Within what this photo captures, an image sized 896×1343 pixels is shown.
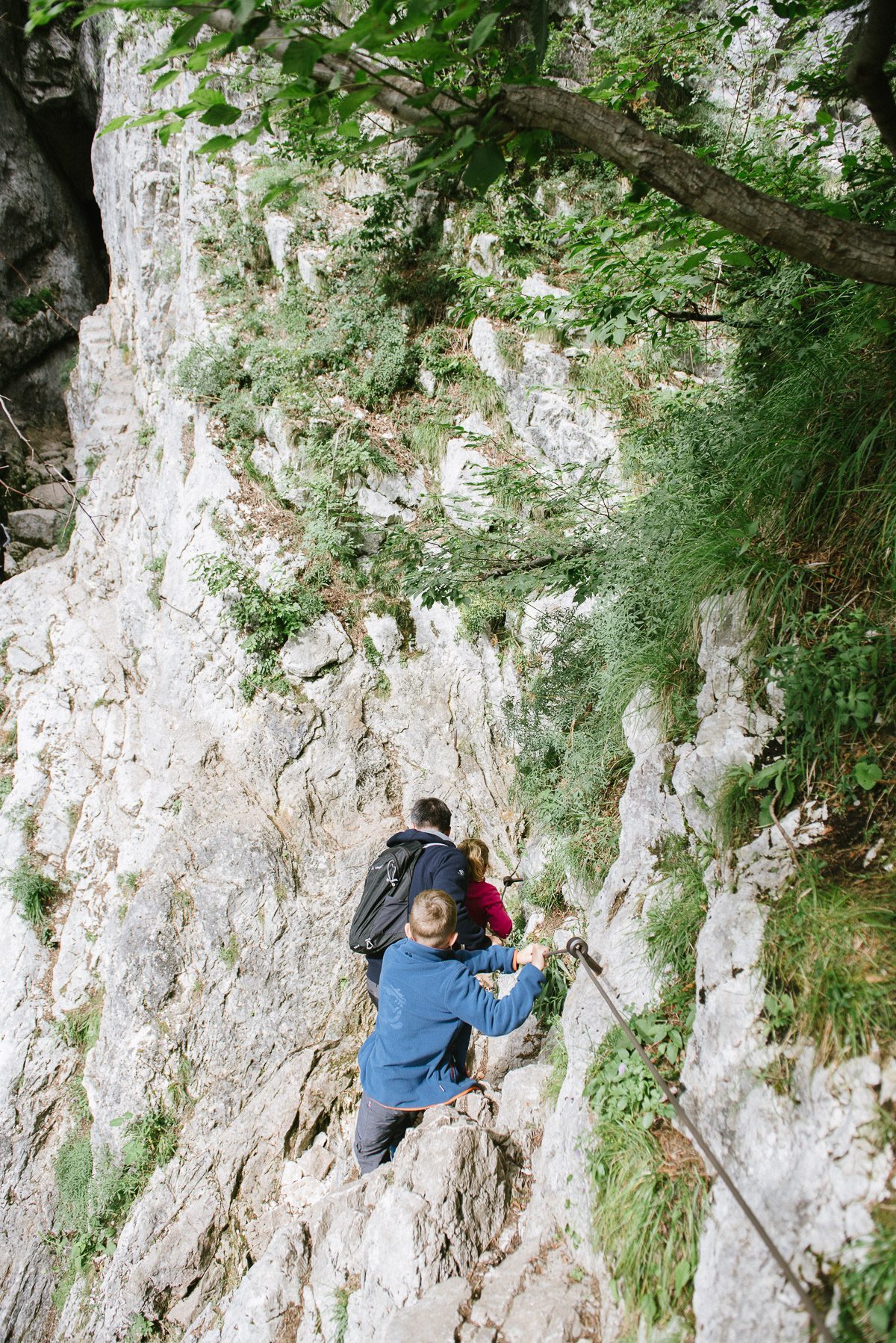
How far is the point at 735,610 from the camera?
368 centimetres

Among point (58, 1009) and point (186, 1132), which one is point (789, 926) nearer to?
point (186, 1132)

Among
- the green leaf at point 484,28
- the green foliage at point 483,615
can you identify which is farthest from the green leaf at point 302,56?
the green foliage at point 483,615

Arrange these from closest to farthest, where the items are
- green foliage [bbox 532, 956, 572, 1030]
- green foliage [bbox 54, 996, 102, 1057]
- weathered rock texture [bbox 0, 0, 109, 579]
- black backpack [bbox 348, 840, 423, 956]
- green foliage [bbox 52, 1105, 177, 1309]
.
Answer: green foliage [bbox 532, 956, 572, 1030], black backpack [bbox 348, 840, 423, 956], green foliage [bbox 52, 1105, 177, 1309], green foliage [bbox 54, 996, 102, 1057], weathered rock texture [bbox 0, 0, 109, 579]

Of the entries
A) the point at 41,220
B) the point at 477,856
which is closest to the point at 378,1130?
the point at 477,856

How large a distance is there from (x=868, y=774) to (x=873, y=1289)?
166cm

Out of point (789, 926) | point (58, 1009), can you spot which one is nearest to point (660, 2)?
point (789, 926)

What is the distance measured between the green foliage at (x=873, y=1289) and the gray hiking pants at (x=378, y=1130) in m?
2.58

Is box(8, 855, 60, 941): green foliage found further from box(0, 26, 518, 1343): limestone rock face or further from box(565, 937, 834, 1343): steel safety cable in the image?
box(565, 937, 834, 1343): steel safety cable

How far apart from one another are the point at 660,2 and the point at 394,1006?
1113cm

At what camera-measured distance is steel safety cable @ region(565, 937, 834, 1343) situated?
202cm

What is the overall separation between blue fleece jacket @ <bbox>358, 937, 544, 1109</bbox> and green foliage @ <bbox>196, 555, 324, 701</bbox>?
4106 millimetres

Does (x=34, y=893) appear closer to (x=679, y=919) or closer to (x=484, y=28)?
(x=679, y=919)

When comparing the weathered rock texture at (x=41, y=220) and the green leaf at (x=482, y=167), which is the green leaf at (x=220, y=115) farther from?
the weathered rock texture at (x=41, y=220)

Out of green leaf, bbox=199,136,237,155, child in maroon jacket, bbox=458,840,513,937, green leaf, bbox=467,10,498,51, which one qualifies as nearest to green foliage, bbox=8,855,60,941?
child in maroon jacket, bbox=458,840,513,937
